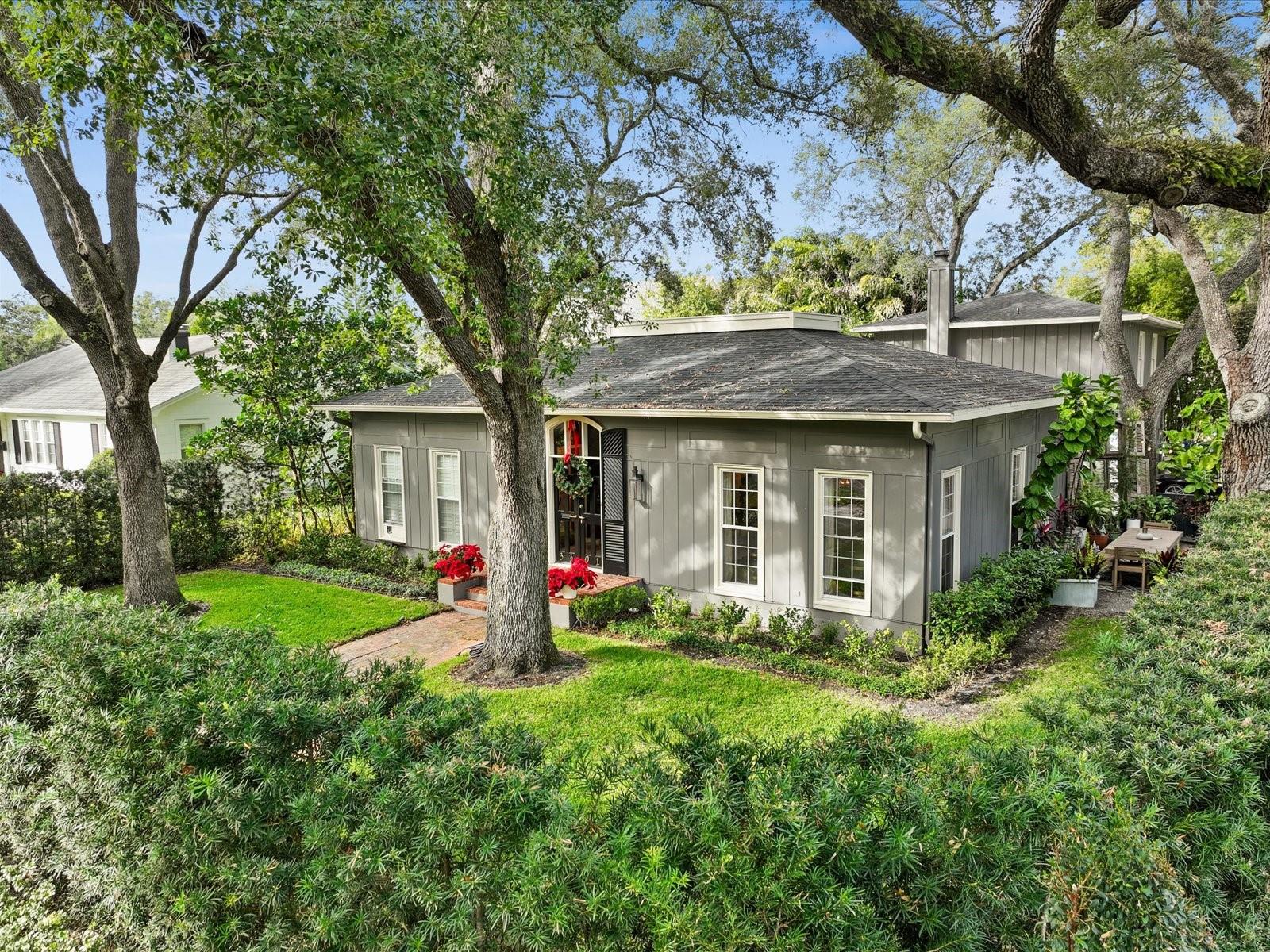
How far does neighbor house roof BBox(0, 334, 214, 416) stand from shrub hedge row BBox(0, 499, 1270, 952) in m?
17.2

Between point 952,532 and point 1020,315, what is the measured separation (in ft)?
38.3

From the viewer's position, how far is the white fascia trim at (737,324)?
511 inches

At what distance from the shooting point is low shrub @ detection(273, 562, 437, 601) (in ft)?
40.1

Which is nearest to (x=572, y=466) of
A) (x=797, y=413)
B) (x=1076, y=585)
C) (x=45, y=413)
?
(x=797, y=413)

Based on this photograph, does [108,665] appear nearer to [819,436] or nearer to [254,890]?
[254,890]

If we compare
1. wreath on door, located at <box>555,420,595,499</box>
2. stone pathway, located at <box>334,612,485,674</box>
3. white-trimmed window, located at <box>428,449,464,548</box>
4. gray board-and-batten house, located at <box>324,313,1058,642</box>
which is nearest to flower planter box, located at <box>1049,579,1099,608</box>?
gray board-and-batten house, located at <box>324,313,1058,642</box>

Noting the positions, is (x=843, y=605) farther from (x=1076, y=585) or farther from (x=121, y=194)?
(x=121, y=194)

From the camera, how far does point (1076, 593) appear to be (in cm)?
1081

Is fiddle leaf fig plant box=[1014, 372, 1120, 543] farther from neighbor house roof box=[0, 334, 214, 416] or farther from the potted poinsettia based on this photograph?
neighbor house roof box=[0, 334, 214, 416]

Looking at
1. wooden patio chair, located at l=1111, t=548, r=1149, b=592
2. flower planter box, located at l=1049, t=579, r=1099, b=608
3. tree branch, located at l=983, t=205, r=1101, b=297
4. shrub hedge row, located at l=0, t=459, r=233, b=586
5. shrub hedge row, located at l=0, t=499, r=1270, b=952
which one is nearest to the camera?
shrub hedge row, located at l=0, t=499, r=1270, b=952

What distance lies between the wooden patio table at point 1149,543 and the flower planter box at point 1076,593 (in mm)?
1187

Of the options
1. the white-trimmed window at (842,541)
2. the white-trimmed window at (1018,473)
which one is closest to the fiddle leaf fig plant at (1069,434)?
the white-trimmed window at (1018,473)

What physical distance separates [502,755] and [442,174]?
5059 millimetres

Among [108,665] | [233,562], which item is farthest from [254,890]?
[233,562]
